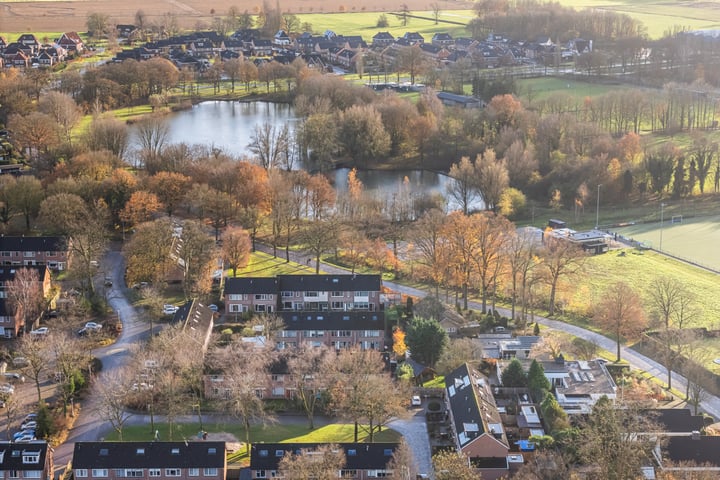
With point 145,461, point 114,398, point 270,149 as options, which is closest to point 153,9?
point 270,149

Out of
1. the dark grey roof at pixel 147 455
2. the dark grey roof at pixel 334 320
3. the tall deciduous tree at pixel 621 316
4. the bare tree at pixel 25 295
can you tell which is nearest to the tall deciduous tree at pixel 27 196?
the bare tree at pixel 25 295

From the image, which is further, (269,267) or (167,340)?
(269,267)

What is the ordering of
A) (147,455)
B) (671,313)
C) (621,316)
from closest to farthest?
1. (147,455)
2. (621,316)
3. (671,313)

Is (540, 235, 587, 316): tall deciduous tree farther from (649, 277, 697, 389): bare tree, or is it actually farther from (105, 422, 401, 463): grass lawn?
(105, 422, 401, 463): grass lawn

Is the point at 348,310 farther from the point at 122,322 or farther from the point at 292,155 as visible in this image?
the point at 292,155

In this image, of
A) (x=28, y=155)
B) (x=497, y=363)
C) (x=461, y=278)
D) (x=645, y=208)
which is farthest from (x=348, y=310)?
(x=28, y=155)

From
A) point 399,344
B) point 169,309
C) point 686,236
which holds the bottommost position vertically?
point 399,344

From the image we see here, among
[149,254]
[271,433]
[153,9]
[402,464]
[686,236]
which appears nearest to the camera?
[402,464]

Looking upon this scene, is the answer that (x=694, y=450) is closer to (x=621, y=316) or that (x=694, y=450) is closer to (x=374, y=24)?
(x=621, y=316)
